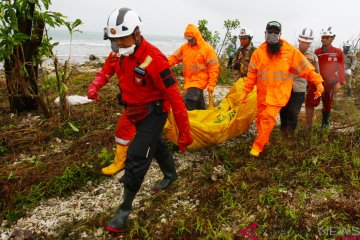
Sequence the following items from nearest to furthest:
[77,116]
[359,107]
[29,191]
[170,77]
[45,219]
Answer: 1. [170,77]
2. [45,219]
3. [29,191]
4. [77,116]
5. [359,107]

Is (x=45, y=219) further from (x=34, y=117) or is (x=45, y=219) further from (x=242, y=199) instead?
(x=34, y=117)

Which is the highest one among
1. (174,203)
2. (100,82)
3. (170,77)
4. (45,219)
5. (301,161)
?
(170,77)

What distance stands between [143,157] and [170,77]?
2.29 feet

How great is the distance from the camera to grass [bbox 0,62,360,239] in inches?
111

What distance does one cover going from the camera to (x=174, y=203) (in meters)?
3.27

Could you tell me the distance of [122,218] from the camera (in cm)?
286

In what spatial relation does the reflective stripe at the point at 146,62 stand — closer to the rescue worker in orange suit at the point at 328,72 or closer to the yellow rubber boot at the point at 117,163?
the yellow rubber boot at the point at 117,163

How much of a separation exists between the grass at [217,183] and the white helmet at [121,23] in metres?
1.60

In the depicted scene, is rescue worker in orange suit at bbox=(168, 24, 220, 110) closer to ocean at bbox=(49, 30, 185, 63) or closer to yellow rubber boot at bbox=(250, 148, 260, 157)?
yellow rubber boot at bbox=(250, 148, 260, 157)

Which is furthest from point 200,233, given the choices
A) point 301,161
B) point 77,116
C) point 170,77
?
point 77,116

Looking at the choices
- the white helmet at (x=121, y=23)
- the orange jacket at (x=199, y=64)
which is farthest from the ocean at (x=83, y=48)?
the white helmet at (x=121, y=23)

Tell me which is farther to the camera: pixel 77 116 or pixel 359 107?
pixel 359 107

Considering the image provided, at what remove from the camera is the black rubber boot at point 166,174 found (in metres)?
3.46

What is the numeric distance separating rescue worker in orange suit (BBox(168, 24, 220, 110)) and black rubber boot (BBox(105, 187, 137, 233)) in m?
2.16
